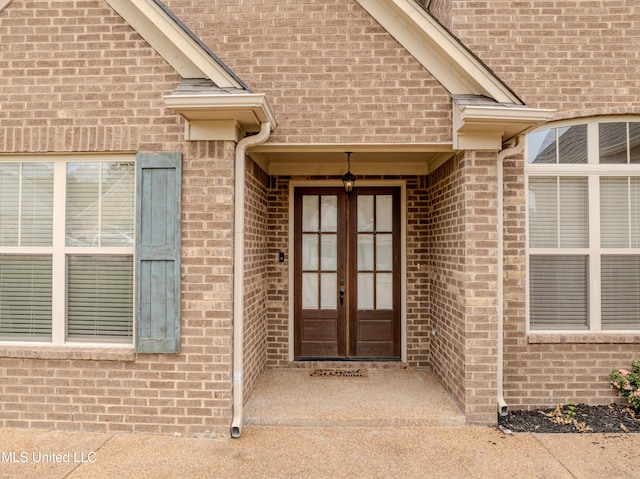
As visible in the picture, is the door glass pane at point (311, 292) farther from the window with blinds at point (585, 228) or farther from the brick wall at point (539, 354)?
the window with blinds at point (585, 228)

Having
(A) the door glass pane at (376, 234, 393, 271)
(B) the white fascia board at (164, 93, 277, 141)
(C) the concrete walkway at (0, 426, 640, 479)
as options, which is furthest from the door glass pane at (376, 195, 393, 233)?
(C) the concrete walkway at (0, 426, 640, 479)

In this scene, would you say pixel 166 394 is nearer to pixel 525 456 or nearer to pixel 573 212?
pixel 525 456

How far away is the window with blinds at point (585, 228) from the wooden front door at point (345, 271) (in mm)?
1755

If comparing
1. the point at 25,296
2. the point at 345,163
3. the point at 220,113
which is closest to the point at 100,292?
the point at 25,296

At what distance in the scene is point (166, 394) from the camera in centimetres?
400

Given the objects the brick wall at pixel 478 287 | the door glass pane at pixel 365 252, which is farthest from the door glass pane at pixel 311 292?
the brick wall at pixel 478 287

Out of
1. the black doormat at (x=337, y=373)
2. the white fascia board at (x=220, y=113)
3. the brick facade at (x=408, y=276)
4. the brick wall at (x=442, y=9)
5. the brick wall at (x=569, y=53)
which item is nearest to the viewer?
the white fascia board at (x=220, y=113)

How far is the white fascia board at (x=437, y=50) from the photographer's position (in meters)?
4.08

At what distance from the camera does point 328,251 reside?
19.3ft

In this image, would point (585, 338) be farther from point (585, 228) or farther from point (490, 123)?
point (490, 123)

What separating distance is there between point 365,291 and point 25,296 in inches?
153

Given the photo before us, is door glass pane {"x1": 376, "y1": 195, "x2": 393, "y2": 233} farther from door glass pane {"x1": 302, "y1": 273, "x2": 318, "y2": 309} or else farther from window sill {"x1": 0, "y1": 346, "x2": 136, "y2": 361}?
window sill {"x1": 0, "y1": 346, "x2": 136, "y2": 361}

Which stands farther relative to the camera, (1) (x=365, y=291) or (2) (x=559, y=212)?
(1) (x=365, y=291)

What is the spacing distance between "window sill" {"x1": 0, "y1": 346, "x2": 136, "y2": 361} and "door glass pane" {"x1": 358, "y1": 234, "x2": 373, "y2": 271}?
3.07m
